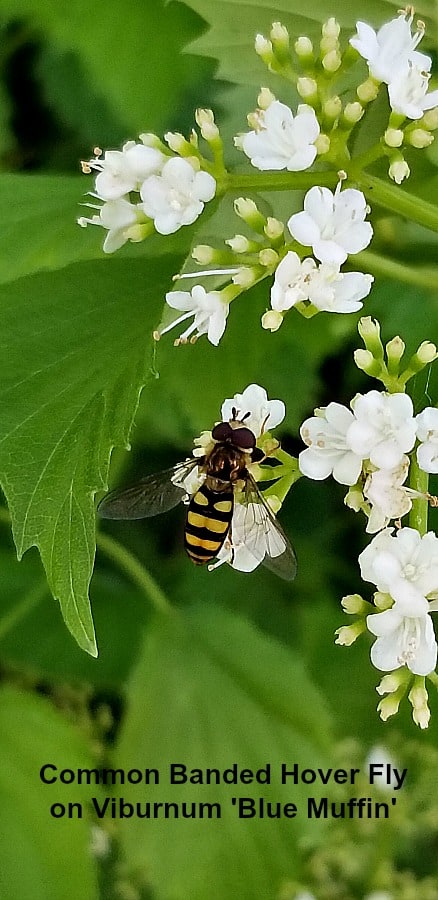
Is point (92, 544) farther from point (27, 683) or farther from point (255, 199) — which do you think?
point (27, 683)

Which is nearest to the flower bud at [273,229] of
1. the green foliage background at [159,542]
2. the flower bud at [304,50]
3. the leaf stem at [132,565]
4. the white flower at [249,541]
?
the green foliage background at [159,542]

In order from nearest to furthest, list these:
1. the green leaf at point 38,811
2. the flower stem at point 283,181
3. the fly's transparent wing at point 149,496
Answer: the flower stem at point 283,181 → the fly's transparent wing at point 149,496 → the green leaf at point 38,811

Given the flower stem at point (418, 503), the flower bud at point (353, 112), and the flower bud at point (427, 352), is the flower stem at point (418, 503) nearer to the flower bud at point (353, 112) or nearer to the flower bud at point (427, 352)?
the flower bud at point (427, 352)

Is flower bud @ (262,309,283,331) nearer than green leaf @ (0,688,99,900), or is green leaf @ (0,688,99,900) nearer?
flower bud @ (262,309,283,331)

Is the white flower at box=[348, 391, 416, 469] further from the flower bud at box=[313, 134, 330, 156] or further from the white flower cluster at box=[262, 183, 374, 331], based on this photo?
the flower bud at box=[313, 134, 330, 156]

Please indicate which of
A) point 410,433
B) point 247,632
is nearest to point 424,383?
point 410,433

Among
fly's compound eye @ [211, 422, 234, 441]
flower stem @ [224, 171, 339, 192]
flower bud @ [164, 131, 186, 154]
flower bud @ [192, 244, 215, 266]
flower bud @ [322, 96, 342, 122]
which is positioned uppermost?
flower bud @ [322, 96, 342, 122]

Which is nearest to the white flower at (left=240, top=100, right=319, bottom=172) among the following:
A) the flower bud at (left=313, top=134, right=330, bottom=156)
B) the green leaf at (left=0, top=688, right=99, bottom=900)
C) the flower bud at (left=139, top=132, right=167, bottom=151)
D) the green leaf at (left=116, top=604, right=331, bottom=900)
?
the flower bud at (left=313, top=134, right=330, bottom=156)

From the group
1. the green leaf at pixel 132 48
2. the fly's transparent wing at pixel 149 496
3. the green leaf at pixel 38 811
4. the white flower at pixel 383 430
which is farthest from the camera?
the green leaf at pixel 132 48
